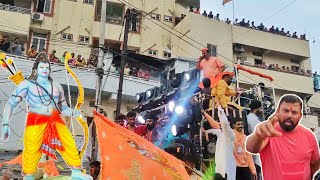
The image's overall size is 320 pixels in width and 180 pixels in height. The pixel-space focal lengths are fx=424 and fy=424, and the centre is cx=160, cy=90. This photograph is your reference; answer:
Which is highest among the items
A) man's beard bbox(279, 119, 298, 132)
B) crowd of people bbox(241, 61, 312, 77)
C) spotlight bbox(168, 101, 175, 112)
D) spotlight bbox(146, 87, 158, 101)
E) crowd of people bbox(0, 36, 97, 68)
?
crowd of people bbox(241, 61, 312, 77)

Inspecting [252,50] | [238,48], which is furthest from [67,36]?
[252,50]

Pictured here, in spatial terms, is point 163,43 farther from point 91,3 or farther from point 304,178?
point 304,178

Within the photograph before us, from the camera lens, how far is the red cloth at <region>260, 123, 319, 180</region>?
3969 mm

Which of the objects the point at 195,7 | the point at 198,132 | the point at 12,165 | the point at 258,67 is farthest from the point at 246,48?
the point at 12,165

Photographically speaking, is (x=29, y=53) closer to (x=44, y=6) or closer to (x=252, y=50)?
(x=44, y=6)

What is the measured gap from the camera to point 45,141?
254 inches

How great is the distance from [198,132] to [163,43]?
17.3 m

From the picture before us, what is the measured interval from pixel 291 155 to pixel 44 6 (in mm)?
21387

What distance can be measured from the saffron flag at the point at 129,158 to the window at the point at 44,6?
1884 centimetres

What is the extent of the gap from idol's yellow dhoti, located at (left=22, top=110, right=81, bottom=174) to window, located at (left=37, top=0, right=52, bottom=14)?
17855mm

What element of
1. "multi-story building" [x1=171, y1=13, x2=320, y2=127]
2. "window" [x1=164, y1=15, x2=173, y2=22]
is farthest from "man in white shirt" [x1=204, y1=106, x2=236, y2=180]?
"window" [x1=164, y1=15, x2=173, y2=22]

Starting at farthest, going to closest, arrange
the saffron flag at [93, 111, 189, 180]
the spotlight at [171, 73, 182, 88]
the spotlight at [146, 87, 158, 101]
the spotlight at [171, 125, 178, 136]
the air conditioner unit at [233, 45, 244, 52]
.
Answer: the air conditioner unit at [233, 45, 244, 52] < the spotlight at [146, 87, 158, 101] < the spotlight at [171, 73, 182, 88] < the spotlight at [171, 125, 178, 136] < the saffron flag at [93, 111, 189, 180]

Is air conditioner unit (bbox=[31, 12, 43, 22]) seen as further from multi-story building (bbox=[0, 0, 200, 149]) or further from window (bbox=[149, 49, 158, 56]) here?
window (bbox=[149, 49, 158, 56])

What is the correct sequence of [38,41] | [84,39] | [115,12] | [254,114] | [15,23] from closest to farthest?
[254,114], [15,23], [38,41], [84,39], [115,12]
